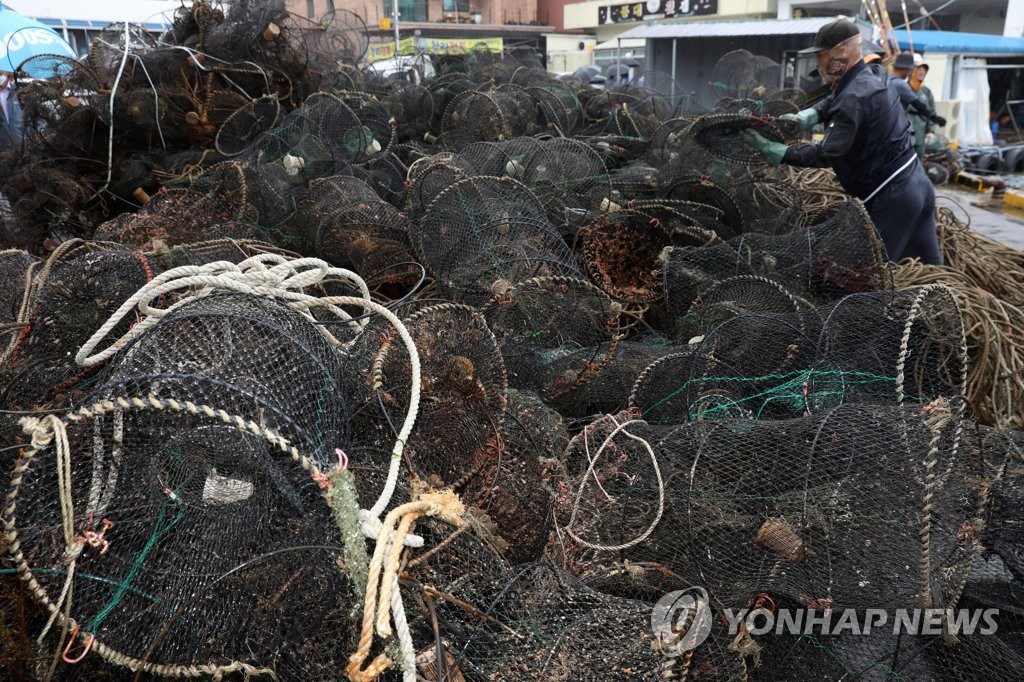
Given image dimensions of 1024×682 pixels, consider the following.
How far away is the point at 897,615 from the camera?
1.77 metres

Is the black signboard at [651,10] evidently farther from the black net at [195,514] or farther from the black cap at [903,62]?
the black net at [195,514]

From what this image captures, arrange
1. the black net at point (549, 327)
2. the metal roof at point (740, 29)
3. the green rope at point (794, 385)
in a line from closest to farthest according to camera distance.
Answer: the green rope at point (794, 385) < the black net at point (549, 327) < the metal roof at point (740, 29)

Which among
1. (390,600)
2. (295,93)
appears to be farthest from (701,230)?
(295,93)

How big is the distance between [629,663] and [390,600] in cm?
60

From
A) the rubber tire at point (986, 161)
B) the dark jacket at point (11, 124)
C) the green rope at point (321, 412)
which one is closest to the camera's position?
the green rope at point (321, 412)

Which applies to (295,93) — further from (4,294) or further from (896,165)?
(896,165)

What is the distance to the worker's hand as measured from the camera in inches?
146

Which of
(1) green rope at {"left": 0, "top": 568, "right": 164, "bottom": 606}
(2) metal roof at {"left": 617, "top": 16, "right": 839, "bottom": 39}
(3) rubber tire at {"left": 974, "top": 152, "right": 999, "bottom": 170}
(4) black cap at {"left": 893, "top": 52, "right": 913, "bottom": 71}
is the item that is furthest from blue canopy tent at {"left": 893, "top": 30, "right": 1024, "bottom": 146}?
(1) green rope at {"left": 0, "top": 568, "right": 164, "bottom": 606}

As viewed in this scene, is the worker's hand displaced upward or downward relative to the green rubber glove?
downward

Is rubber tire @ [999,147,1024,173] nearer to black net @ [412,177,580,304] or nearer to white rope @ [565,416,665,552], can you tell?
black net @ [412,177,580,304]

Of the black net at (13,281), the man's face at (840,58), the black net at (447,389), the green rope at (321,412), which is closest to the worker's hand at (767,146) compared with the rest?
the man's face at (840,58)

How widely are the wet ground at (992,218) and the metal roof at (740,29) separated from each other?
4103 mm

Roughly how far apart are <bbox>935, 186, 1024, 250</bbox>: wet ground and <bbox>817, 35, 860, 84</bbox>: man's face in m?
2.14

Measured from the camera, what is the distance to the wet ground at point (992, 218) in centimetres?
617
